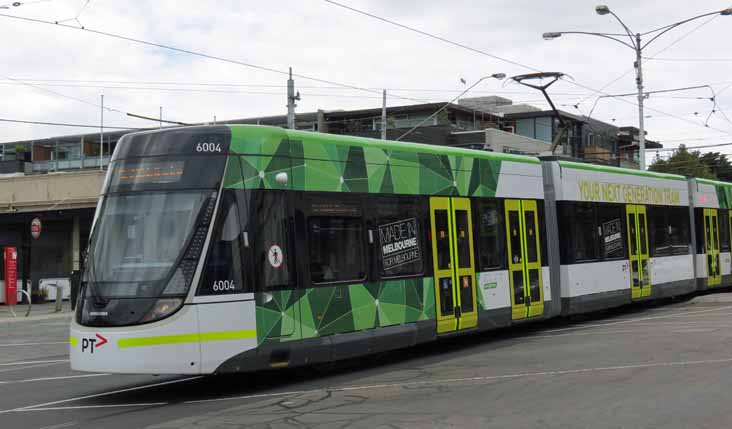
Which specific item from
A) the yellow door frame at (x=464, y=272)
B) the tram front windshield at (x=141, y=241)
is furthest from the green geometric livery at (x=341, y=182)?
the tram front windshield at (x=141, y=241)

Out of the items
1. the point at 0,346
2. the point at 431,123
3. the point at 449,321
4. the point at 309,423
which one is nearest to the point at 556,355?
the point at 449,321

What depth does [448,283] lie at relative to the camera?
15086mm

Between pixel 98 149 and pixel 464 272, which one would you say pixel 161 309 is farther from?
pixel 98 149

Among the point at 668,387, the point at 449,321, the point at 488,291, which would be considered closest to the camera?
the point at 668,387

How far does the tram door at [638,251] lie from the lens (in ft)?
70.8

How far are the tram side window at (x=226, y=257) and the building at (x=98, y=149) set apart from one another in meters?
21.0

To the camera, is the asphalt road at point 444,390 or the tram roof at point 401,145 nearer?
the asphalt road at point 444,390

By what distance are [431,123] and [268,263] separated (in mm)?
49493

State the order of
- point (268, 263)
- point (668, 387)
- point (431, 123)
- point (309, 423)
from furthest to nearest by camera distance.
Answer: point (431, 123) < point (268, 263) < point (668, 387) < point (309, 423)

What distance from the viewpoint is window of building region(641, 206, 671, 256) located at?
74.9 feet

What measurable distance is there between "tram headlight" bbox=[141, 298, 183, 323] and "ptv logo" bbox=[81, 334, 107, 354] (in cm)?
57

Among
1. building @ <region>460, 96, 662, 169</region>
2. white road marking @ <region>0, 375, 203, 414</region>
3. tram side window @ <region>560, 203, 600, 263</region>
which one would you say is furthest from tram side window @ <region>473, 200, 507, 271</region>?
building @ <region>460, 96, 662, 169</region>

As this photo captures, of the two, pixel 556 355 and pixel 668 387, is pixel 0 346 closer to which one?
pixel 556 355

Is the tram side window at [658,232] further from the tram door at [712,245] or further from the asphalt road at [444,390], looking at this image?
the asphalt road at [444,390]
